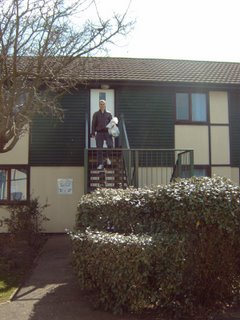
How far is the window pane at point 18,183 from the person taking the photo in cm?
1453

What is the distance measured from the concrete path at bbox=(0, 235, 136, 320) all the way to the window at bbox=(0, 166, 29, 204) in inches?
211

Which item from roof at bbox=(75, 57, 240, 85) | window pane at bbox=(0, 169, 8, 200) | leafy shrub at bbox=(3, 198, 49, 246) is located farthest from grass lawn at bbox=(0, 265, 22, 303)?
roof at bbox=(75, 57, 240, 85)

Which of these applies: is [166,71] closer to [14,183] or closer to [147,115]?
[147,115]

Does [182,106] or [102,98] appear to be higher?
[102,98]

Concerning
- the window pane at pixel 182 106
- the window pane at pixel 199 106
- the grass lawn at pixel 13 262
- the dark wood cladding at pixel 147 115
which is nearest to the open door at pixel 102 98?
the dark wood cladding at pixel 147 115

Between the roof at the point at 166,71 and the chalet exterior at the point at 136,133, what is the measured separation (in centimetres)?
4

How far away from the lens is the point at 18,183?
574 inches

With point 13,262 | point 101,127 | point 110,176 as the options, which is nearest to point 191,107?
point 101,127

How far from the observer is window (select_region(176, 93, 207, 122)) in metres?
15.5

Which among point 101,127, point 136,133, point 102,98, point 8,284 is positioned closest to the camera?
point 8,284

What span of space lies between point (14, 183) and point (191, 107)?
666cm

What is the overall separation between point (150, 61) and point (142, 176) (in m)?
6.14

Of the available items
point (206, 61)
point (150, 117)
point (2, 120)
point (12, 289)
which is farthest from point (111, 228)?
point (206, 61)

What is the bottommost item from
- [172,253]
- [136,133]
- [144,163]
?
[172,253]
